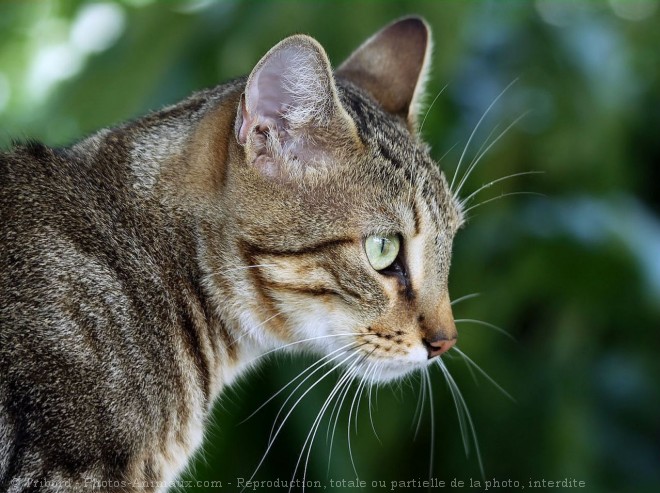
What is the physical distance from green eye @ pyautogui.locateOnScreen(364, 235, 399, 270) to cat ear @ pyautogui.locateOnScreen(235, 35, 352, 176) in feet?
0.68

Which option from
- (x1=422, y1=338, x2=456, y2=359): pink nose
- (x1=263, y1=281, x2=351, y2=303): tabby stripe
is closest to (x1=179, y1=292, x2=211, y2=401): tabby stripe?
(x1=263, y1=281, x2=351, y2=303): tabby stripe

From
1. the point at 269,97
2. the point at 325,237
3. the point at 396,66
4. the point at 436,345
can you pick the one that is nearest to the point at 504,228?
the point at 396,66

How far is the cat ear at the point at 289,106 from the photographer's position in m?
1.44

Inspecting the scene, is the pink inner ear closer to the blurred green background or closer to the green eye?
the green eye

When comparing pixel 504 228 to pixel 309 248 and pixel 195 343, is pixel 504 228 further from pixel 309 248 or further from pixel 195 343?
pixel 195 343

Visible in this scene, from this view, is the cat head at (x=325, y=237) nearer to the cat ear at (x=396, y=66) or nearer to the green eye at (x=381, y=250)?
the green eye at (x=381, y=250)

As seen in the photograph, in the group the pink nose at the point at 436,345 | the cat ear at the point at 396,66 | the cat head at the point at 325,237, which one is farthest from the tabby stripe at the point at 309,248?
the cat ear at the point at 396,66

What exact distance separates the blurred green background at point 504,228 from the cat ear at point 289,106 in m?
0.55

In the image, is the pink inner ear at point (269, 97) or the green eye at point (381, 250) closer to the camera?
the pink inner ear at point (269, 97)

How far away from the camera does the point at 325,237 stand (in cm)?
153

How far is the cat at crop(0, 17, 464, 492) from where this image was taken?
1367 millimetres

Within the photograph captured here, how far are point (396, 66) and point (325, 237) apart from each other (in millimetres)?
635

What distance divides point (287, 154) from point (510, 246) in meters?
0.90

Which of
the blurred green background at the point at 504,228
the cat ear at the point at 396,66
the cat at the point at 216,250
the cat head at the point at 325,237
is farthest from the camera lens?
the blurred green background at the point at 504,228
